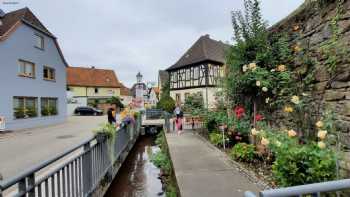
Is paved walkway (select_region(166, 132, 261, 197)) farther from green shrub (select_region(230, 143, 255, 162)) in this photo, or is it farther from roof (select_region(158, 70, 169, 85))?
roof (select_region(158, 70, 169, 85))

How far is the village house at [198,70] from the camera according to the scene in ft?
82.1

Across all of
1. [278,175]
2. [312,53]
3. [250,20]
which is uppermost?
[250,20]

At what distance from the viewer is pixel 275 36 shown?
15.6ft

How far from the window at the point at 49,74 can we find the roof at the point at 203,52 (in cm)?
1370

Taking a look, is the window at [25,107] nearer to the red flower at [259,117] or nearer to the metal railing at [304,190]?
the red flower at [259,117]

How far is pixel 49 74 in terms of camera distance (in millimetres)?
19234

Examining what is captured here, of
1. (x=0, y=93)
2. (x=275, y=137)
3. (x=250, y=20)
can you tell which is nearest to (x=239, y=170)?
(x=275, y=137)

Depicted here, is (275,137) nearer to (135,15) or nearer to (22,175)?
(22,175)

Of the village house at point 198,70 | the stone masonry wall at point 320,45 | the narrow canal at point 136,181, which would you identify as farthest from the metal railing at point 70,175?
the village house at point 198,70

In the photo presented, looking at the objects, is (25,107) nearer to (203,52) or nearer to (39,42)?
(39,42)

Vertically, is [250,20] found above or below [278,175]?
above

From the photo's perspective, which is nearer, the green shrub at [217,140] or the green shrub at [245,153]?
the green shrub at [245,153]

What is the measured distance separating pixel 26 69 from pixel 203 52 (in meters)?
17.0

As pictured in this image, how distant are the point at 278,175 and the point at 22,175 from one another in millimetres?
2824
